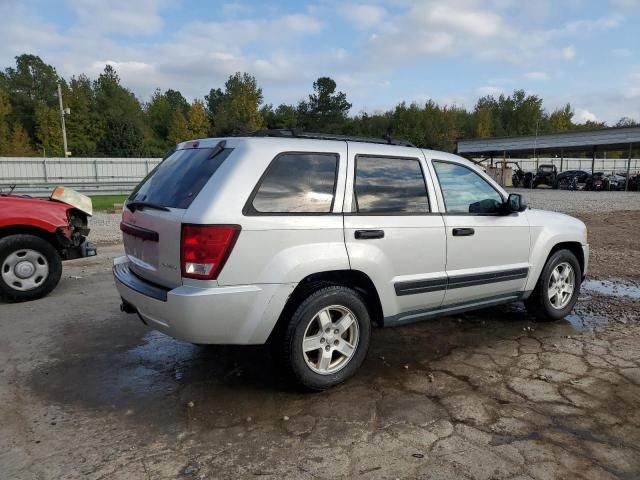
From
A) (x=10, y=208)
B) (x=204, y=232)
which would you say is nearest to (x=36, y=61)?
(x=10, y=208)

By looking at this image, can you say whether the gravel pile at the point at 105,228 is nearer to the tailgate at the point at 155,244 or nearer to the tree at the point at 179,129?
the tailgate at the point at 155,244

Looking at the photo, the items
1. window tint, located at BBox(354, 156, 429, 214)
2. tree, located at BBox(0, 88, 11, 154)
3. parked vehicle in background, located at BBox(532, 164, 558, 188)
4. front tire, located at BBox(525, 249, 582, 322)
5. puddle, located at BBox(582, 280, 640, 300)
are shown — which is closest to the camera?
window tint, located at BBox(354, 156, 429, 214)

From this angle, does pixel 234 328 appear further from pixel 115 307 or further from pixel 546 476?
pixel 115 307

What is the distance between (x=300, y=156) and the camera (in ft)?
11.8

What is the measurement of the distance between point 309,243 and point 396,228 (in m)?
0.78

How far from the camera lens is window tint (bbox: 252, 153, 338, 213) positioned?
3363 millimetres

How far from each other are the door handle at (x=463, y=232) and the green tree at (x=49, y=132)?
1999 inches

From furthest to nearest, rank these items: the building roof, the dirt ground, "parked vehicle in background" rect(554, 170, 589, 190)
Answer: "parked vehicle in background" rect(554, 170, 589, 190) < the building roof < the dirt ground

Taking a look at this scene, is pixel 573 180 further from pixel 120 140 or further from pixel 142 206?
pixel 120 140

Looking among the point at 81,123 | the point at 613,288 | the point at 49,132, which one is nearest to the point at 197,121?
the point at 81,123

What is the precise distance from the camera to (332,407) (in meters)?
3.45

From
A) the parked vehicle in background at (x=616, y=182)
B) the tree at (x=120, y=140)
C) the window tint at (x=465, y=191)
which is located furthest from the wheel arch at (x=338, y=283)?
the tree at (x=120, y=140)

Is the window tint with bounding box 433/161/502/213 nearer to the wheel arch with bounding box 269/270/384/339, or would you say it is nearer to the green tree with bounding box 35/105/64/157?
the wheel arch with bounding box 269/270/384/339

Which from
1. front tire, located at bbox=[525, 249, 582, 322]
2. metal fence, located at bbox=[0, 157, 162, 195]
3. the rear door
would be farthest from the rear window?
metal fence, located at bbox=[0, 157, 162, 195]
